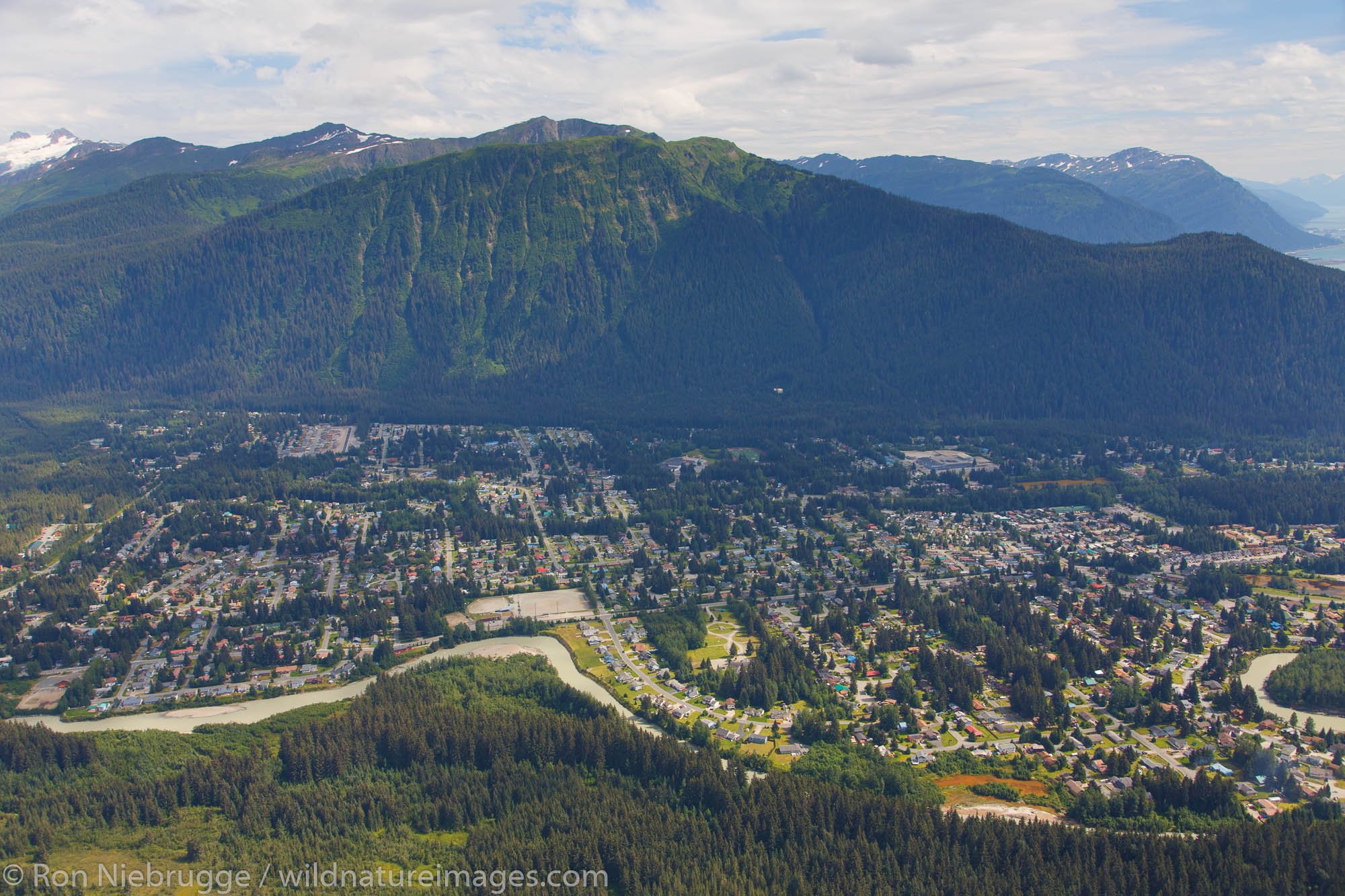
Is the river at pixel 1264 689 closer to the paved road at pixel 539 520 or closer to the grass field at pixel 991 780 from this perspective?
the grass field at pixel 991 780

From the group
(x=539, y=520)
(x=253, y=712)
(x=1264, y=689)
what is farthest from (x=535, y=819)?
(x=539, y=520)

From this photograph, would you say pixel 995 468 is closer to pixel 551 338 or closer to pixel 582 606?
pixel 582 606

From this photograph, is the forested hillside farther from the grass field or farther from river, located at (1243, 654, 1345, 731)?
river, located at (1243, 654, 1345, 731)

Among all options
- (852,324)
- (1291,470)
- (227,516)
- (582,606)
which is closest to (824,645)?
(582,606)

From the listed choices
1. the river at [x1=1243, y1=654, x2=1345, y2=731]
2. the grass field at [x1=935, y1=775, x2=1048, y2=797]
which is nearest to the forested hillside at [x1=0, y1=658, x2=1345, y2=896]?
the grass field at [x1=935, y1=775, x2=1048, y2=797]

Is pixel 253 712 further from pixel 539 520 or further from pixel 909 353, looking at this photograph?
pixel 909 353
